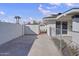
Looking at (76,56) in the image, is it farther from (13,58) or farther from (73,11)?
(73,11)

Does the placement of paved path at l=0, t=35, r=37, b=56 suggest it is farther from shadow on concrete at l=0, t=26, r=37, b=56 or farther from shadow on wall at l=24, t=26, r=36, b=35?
shadow on wall at l=24, t=26, r=36, b=35

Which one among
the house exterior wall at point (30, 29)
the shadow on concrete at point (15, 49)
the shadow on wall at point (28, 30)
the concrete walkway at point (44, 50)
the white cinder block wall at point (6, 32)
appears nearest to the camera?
the concrete walkway at point (44, 50)

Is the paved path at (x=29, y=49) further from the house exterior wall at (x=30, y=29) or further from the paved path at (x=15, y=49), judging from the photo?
the house exterior wall at (x=30, y=29)

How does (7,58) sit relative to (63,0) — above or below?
below

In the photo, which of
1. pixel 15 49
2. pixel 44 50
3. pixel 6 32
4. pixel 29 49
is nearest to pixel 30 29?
pixel 6 32

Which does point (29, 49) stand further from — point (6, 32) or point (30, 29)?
point (30, 29)

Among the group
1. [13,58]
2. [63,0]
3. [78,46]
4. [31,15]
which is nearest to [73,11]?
[78,46]

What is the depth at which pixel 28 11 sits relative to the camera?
50.3ft

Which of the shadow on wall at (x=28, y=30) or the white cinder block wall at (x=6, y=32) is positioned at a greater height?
the white cinder block wall at (x=6, y=32)

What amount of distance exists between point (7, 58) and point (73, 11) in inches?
167

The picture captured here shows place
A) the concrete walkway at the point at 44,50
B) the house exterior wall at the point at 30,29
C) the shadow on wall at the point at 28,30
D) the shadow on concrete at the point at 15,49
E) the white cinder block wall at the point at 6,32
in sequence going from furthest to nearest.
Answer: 1. the shadow on wall at the point at 28,30
2. the house exterior wall at the point at 30,29
3. the white cinder block wall at the point at 6,32
4. the shadow on concrete at the point at 15,49
5. the concrete walkway at the point at 44,50

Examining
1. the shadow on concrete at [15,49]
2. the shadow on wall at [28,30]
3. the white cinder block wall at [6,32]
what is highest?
the white cinder block wall at [6,32]

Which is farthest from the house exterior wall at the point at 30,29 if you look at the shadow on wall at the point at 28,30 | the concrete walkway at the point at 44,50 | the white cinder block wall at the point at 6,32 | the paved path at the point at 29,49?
the concrete walkway at the point at 44,50

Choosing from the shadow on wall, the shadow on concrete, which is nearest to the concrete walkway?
the shadow on concrete
